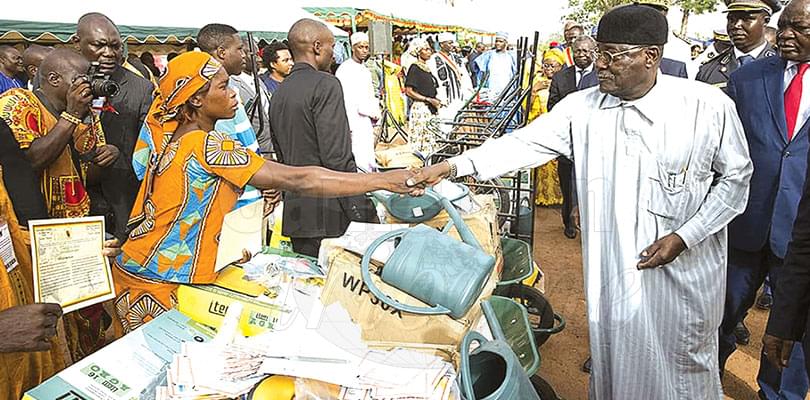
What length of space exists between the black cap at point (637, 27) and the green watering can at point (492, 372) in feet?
3.77

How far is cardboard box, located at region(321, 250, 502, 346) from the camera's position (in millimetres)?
1590

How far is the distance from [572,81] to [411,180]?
3.69 m

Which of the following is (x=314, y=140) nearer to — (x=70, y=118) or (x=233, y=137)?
(x=233, y=137)

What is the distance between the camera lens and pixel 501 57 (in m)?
10.9

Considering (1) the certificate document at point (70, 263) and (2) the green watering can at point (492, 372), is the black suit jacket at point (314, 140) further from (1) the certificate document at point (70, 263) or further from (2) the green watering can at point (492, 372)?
(2) the green watering can at point (492, 372)

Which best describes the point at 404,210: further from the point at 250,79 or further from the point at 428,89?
the point at 428,89

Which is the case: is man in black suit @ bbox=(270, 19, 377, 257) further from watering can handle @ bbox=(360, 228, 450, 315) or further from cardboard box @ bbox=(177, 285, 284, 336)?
watering can handle @ bbox=(360, 228, 450, 315)

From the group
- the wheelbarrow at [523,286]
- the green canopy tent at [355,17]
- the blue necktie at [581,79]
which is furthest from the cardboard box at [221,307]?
the green canopy tent at [355,17]

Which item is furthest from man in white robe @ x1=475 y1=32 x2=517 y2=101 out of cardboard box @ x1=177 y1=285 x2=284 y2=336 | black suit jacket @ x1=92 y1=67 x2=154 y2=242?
cardboard box @ x1=177 y1=285 x2=284 y2=336

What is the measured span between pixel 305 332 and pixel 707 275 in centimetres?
156

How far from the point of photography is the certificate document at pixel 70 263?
5.66 feet

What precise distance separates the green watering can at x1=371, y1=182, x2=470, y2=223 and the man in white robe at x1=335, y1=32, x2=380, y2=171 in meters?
1.81

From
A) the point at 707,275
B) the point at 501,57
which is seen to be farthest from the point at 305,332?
the point at 501,57

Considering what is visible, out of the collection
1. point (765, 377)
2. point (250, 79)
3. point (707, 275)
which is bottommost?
point (765, 377)
